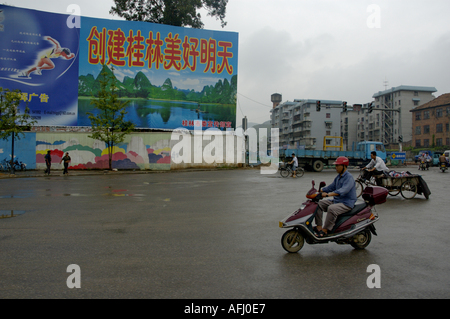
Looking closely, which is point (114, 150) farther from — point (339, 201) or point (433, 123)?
point (433, 123)

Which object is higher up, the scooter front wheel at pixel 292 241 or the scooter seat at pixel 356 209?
the scooter seat at pixel 356 209

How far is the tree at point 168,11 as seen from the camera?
40312 mm

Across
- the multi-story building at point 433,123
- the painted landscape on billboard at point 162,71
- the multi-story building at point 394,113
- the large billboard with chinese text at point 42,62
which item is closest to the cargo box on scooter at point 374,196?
the painted landscape on billboard at point 162,71

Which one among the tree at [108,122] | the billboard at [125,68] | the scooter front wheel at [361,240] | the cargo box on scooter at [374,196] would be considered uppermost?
the billboard at [125,68]

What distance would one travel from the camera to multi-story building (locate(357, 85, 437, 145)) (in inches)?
2928

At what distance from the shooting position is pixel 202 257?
16.4 feet

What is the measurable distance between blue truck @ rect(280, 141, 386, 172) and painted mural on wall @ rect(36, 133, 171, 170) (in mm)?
10979

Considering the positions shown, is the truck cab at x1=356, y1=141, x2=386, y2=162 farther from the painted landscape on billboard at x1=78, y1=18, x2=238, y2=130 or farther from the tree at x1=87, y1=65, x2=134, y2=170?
the tree at x1=87, y1=65, x2=134, y2=170

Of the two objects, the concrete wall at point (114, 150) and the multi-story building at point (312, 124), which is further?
the multi-story building at point (312, 124)

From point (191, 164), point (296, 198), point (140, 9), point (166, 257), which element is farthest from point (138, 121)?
point (166, 257)

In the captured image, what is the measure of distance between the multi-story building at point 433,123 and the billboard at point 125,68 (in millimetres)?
47786

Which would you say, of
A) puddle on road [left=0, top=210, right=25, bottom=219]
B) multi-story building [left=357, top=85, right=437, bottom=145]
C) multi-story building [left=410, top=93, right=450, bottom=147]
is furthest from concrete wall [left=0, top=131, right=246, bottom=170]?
multi-story building [left=357, top=85, right=437, bottom=145]

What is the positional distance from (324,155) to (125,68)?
2051 cm

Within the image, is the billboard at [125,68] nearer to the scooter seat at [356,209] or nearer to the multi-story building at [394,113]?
the scooter seat at [356,209]
